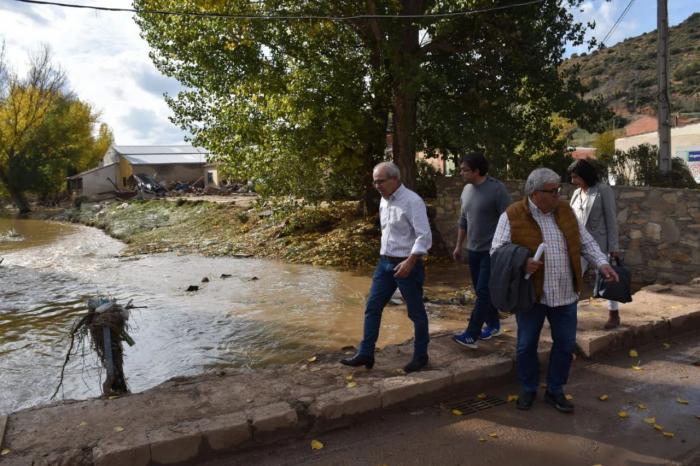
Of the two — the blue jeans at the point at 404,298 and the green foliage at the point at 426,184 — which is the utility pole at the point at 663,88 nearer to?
the green foliage at the point at 426,184

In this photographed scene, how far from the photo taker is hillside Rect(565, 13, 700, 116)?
50000 mm

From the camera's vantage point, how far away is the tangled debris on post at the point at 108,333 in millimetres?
5043

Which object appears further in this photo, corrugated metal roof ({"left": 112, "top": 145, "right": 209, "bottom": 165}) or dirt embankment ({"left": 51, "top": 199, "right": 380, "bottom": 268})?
corrugated metal roof ({"left": 112, "top": 145, "right": 209, "bottom": 165})

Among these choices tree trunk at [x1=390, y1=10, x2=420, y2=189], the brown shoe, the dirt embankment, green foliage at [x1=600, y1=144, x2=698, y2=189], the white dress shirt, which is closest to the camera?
the white dress shirt

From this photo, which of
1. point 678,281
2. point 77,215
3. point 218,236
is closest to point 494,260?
point 678,281

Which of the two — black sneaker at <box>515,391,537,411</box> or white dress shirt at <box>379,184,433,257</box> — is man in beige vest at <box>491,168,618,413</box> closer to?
black sneaker at <box>515,391,537,411</box>

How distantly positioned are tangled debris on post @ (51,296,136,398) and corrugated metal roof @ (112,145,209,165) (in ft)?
159

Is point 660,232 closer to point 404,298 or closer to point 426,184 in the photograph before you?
point 404,298

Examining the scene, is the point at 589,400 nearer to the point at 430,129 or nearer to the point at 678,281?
the point at 678,281

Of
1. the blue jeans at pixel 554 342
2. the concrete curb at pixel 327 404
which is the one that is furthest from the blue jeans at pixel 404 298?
the blue jeans at pixel 554 342

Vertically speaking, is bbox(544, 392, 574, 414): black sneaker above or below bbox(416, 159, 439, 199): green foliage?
below

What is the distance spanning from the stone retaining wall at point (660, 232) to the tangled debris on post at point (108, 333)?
8542 millimetres

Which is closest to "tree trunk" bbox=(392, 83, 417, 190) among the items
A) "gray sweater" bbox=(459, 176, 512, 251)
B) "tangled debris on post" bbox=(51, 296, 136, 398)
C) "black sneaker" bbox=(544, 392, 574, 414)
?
Result: "gray sweater" bbox=(459, 176, 512, 251)

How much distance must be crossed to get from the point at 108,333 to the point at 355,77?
10.00 meters
